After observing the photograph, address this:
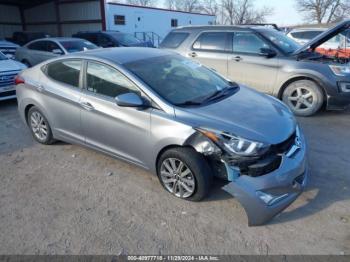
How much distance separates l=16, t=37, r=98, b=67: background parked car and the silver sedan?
21.6 ft

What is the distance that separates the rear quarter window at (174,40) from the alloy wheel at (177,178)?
4.74m

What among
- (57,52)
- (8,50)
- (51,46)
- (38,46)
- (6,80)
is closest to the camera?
(6,80)

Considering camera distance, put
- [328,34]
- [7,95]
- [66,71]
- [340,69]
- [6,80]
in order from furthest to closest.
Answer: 1. [7,95]
2. [6,80]
3. [328,34]
4. [340,69]
5. [66,71]

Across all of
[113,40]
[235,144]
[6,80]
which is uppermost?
[113,40]

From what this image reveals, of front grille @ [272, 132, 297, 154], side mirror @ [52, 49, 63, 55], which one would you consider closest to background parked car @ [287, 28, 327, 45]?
side mirror @ [52, 49, 63, 55]

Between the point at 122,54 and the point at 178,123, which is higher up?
the point at 122,54

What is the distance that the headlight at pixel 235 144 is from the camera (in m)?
2.93

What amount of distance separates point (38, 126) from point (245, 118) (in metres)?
3.38

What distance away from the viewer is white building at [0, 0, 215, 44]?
2077 centimetres

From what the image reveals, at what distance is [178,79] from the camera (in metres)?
3.91

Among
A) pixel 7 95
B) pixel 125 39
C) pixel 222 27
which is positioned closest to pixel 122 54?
pixel 222 27

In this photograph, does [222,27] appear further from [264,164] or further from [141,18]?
[141,18]

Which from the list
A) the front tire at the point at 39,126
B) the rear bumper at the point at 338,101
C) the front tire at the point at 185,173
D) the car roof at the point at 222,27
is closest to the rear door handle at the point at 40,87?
the front tire at the point at 39,126

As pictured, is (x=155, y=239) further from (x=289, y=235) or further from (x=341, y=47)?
(x=341, y=47)
